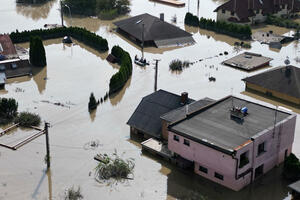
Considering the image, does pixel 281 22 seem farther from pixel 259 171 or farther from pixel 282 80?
pixel 259 171

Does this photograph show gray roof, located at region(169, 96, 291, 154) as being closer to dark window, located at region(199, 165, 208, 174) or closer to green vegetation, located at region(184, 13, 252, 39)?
dark window, located at region(199, 165, 208, 174)

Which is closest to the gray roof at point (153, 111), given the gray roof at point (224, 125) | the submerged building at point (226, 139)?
the submerged building at point (226, 139)

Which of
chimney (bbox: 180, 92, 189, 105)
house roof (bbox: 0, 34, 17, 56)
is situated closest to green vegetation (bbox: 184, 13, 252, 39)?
house roof (bbox: 0, 34, 17, 56)

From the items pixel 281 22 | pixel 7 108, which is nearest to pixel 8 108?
pixel 7 108

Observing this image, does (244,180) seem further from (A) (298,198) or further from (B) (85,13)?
(B) (85,13)

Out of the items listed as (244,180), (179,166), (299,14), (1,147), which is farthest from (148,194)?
(299,14)

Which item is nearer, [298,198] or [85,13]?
[298,198]
